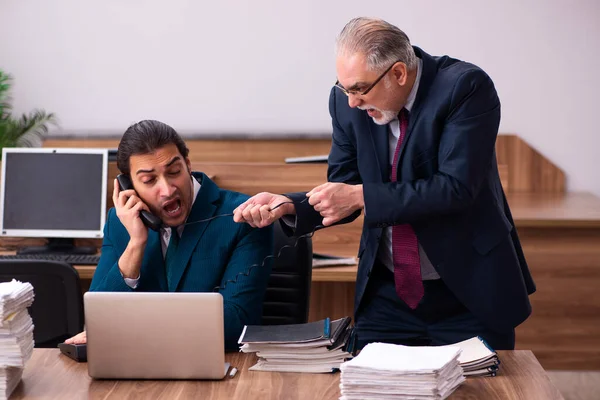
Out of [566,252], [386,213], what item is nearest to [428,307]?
[386,213]

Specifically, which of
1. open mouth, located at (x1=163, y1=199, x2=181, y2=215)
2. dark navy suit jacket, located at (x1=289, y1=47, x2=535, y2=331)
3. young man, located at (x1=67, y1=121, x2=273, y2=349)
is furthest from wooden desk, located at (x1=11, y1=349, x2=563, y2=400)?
open mouth, located at (x1=163, y1=199, x2=181, y2=215)

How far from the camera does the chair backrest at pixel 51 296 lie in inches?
105

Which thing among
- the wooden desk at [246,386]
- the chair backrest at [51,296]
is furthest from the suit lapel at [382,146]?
the chair backrest at [51,296]

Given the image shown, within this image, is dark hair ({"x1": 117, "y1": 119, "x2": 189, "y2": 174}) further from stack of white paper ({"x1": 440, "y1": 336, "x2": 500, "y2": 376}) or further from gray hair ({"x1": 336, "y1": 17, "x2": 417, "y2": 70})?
stack of white paper ({"x1": 440, "y1": 336, "x2": 500, "y2": 376})

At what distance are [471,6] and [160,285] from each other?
2.94 metres

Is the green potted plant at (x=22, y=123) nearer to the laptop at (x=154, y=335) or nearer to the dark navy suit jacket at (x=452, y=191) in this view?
the dark navy suit jacket at (x=452, y=191)

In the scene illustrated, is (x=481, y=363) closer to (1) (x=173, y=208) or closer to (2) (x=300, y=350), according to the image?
(2) (x=300, y=350)

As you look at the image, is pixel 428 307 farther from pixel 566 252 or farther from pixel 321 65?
pixel 321 65

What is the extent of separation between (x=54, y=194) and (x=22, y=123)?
106 centimetres

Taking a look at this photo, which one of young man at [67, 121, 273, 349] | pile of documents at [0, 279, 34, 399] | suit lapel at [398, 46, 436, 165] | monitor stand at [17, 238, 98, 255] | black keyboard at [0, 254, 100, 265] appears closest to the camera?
pile of documents at [0, 279, 34, 399]

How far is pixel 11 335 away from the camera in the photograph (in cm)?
172

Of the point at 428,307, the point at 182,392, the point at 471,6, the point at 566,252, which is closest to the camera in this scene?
the point at 182,392

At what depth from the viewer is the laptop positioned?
1735 mm

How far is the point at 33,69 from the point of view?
473cm
